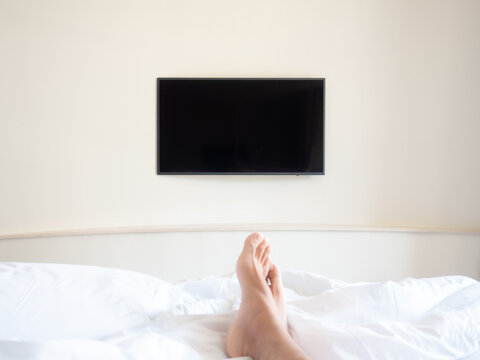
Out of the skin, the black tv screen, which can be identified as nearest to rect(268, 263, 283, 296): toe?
the skin

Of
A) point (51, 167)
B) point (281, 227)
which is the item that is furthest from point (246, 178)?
point (51, 167)

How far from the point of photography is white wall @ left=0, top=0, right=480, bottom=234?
102 inches

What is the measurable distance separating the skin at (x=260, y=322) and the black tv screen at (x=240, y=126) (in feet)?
4.97

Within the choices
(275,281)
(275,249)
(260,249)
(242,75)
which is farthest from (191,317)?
(242,75)

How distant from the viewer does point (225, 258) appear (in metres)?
2.57

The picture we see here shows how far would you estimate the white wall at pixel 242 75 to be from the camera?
8.48 ft

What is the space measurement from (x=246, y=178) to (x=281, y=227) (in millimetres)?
424

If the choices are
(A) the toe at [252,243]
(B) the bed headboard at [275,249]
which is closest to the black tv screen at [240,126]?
(B) the bed headboard at [275,249]

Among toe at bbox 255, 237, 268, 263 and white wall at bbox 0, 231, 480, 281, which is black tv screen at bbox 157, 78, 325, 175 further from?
toe at bbox 255, 237, 268, 263

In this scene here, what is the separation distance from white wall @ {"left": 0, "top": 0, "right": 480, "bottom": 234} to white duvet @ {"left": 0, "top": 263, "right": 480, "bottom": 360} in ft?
5.28

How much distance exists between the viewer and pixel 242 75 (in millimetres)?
2689

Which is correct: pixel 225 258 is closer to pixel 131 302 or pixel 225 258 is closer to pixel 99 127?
pixel 99 127

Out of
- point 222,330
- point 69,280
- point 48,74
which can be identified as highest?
point 48,74

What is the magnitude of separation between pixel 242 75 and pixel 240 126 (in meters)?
0.36
